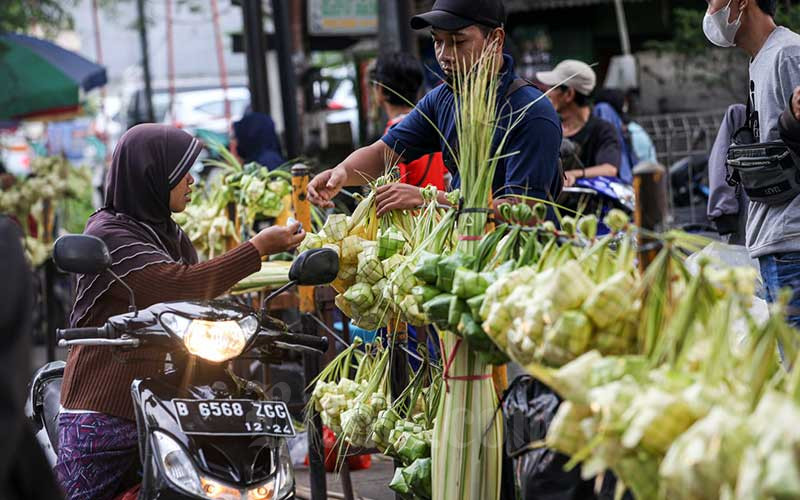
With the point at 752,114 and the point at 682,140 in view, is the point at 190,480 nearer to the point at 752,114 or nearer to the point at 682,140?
the point at 752,114

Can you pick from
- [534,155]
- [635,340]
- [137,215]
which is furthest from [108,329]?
[635,340]

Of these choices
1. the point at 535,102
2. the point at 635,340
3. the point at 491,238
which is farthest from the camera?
the point at 535,102

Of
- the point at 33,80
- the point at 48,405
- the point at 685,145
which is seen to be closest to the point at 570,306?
the point at 48,405

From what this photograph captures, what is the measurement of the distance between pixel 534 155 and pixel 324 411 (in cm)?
137

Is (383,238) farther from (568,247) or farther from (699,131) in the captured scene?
(699,131)

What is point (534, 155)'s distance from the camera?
168 inches

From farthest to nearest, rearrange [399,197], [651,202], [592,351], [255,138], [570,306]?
[255,138] → [399,197] → [651,202] → [570,306] → [592,351]

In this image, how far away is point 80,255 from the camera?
3766mm

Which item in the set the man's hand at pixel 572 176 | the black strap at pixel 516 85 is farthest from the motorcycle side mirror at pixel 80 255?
the man's hand at pixel 572 176

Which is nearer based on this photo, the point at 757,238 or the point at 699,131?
the point at 757,238

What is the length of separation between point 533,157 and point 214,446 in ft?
4.80

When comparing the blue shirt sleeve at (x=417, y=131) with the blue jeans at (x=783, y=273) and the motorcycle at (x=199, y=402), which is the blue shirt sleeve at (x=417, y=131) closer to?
the motorcycle at (x=199, y=402)

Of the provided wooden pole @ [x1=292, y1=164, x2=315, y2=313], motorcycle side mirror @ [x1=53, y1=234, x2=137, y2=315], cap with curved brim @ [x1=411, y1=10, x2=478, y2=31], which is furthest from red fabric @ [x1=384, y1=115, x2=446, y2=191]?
motorcycle side mirror @ [x1=53, y1=234, x2=137, y2=315]

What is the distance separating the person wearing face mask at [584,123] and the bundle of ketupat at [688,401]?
5019 mm
